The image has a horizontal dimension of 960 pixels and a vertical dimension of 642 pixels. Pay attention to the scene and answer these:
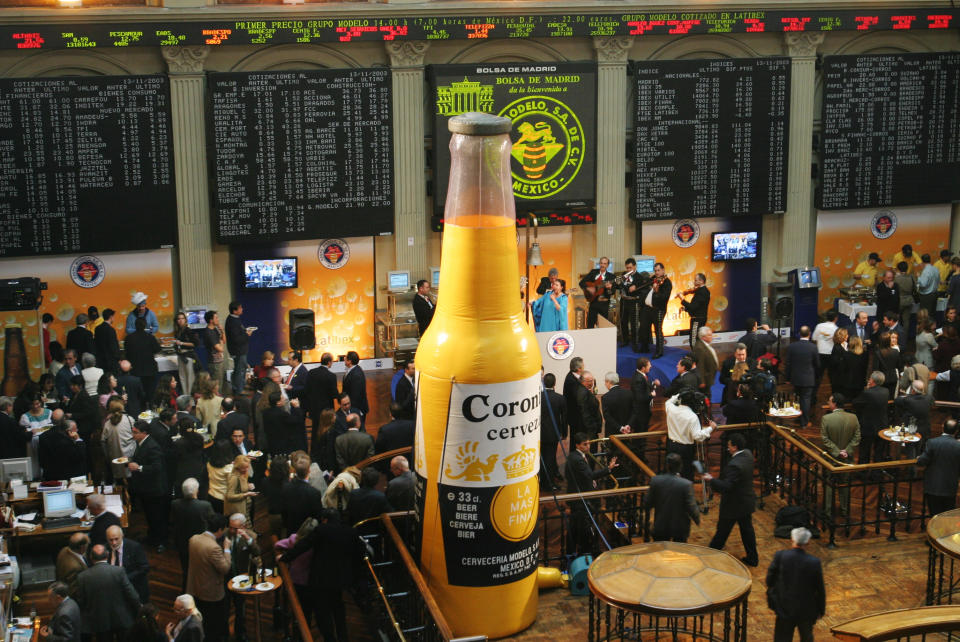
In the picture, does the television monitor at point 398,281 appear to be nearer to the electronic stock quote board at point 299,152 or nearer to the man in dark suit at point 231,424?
the electronic stock quote board at point 299,152

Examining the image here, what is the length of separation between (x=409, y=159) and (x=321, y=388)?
4.61 m

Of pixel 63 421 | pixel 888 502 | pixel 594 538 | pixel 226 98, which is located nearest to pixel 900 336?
pixel 888 502

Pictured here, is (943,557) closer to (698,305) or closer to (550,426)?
(550,426)

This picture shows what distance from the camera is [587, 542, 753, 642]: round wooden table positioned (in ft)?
26.9

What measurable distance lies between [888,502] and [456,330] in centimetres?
547

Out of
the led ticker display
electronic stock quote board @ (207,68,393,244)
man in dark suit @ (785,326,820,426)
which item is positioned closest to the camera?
man in dark suit @ (785,326,820,426)

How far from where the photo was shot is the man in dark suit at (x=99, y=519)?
428 inches

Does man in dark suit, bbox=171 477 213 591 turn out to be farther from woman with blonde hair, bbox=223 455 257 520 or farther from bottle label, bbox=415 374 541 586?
bottle label, bbox=415 374 541 586

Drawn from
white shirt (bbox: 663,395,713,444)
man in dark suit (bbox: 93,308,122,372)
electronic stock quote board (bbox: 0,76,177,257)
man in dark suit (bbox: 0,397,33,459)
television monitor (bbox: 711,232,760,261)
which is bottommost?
man in dark suit (bbox: 0,397,33,459)

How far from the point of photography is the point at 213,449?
39.5ft

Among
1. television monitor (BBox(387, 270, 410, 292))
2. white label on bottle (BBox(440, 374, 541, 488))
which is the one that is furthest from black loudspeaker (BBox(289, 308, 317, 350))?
white label on bottle (BBox(440, 374, 541, 488))

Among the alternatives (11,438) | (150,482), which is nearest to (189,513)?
(150,482)

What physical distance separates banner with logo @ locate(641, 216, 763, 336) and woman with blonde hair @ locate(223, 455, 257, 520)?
888 centimetres

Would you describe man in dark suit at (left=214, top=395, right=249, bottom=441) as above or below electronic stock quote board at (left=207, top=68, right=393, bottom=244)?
below
